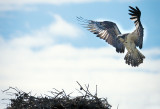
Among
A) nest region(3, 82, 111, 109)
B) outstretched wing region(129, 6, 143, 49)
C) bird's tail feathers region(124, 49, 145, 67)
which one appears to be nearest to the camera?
nest region(3, 82, 111, 109)

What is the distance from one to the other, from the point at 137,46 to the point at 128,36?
43 cm

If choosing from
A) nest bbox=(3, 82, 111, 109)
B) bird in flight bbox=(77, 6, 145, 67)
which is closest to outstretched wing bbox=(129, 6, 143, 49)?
bird in flight bbox=(77, 6, 145, 67)

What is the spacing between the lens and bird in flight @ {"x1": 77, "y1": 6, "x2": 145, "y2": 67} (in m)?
14.5

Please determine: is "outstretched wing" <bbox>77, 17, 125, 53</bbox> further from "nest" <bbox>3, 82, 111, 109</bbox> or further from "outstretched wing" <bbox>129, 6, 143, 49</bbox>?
"nest" <bbox>3, 82, 111, 109</bbox>

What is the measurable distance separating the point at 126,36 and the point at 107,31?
943mm

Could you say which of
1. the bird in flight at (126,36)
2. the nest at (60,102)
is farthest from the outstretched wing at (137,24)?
the nest at (60,102)

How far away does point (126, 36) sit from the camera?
15164 mm

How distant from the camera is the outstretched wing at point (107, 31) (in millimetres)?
15669

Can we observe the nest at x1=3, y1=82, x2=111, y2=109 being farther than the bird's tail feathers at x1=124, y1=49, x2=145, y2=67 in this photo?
No

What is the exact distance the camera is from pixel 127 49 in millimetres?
15383

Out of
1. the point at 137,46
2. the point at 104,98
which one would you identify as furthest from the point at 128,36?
the point at 104,98

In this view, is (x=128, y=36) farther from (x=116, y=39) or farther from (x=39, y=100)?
(x=39, y=100)

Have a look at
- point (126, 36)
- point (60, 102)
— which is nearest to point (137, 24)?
point (126, 36)

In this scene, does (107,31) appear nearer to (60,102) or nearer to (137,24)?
(137,24)
